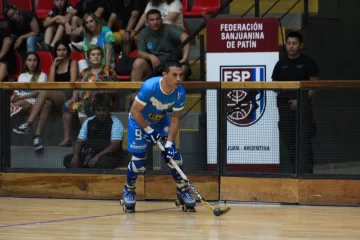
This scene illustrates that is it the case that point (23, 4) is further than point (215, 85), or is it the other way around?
point (23, 4)

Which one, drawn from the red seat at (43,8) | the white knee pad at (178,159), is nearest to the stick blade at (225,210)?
the white knee pad at (178,159)

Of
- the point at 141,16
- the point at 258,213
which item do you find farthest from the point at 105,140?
the point at 141,16

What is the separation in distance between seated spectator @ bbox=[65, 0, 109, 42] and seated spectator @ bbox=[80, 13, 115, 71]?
2.50ft

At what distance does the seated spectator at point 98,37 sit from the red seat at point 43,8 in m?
2.95

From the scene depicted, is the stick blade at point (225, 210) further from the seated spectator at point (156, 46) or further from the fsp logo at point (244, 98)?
the seated spectator at point (156, 46)

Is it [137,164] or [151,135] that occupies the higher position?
[151,135]

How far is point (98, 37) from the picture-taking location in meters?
15.4

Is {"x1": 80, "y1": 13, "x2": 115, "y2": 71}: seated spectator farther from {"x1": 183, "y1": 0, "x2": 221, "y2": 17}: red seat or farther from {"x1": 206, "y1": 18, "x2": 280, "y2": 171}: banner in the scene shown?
{"x1": 206, "y1": 18, "x2": 280, "y2": 171}: banner

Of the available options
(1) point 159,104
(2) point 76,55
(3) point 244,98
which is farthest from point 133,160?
(2) point 76,55

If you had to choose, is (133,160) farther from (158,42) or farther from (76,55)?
(76,55)

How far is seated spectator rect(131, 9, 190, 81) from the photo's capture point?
1428cm

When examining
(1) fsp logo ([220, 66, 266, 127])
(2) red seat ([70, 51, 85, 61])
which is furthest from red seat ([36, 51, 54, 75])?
(1) fsp logo ([220, 66, 266, 127])

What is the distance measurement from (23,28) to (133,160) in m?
6.22

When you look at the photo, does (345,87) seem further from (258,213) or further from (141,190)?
(141,190)
